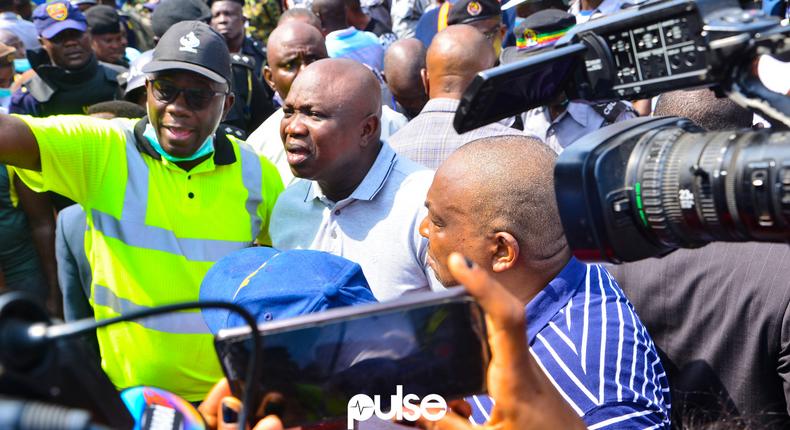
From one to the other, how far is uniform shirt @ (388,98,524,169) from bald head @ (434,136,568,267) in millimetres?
1523

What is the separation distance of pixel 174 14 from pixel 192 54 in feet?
10.9

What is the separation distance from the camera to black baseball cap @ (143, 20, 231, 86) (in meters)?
3.49

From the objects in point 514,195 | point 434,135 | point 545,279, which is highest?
point 514,195

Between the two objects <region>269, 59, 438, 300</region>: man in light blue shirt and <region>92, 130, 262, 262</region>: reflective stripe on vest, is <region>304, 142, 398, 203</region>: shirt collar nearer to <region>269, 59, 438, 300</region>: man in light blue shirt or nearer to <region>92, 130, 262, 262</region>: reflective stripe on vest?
<region>269, 59, 438, 300</region>: man in light blue shirt

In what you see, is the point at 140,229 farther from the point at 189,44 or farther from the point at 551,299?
the point at 551,299

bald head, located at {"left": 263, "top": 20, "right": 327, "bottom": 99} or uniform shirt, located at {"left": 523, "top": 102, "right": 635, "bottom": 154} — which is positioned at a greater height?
bald head, located at {"left": 263, "top": 20, "right": 327, "bottom": 99}

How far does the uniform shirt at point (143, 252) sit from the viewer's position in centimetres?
328

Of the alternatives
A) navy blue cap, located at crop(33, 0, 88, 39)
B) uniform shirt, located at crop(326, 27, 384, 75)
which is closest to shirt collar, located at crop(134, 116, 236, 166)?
uniform shirt, located at crop(326, 27, 384, 75)

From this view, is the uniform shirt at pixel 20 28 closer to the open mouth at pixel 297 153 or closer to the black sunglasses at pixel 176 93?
the black sunglasses at pixel 176 93

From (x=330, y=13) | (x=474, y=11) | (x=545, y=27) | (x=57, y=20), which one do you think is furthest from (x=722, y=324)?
(x=330, y=13)

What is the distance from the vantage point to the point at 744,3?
67.8 inches

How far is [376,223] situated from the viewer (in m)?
3.44

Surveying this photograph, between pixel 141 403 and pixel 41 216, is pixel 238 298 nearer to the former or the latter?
pixel 141 403

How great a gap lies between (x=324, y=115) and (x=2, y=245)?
1905 millimetres
